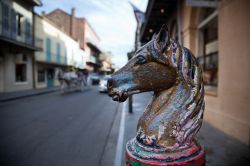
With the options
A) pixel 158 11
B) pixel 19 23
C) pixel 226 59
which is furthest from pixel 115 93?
pixel 19 23

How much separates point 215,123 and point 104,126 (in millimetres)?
3241

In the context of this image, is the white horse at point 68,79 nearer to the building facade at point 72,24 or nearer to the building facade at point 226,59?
the building facade at point 226,59

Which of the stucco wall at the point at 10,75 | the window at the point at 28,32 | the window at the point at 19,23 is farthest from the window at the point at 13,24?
the window at the point at 28,32

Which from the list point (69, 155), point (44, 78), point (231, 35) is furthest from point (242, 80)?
point (44, 78)

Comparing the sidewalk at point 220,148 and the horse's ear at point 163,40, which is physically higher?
the horse's ear at point 163,40

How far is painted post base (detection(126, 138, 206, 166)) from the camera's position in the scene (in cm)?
136

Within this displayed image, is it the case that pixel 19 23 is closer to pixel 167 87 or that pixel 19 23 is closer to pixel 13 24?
pixel 13 24

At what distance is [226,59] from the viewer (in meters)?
5.66

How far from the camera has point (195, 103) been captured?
1387 millimetres

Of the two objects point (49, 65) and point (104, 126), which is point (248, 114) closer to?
point (104, 126)

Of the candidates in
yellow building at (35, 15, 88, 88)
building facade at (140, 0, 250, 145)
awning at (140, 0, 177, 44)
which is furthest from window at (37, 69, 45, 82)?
building facade at (140, 0, 250, 145)

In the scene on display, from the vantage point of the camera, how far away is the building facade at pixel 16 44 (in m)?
16.8

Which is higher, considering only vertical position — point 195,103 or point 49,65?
point 49,65

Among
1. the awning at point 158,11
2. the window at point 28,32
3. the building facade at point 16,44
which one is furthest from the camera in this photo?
the window at point 28,32
